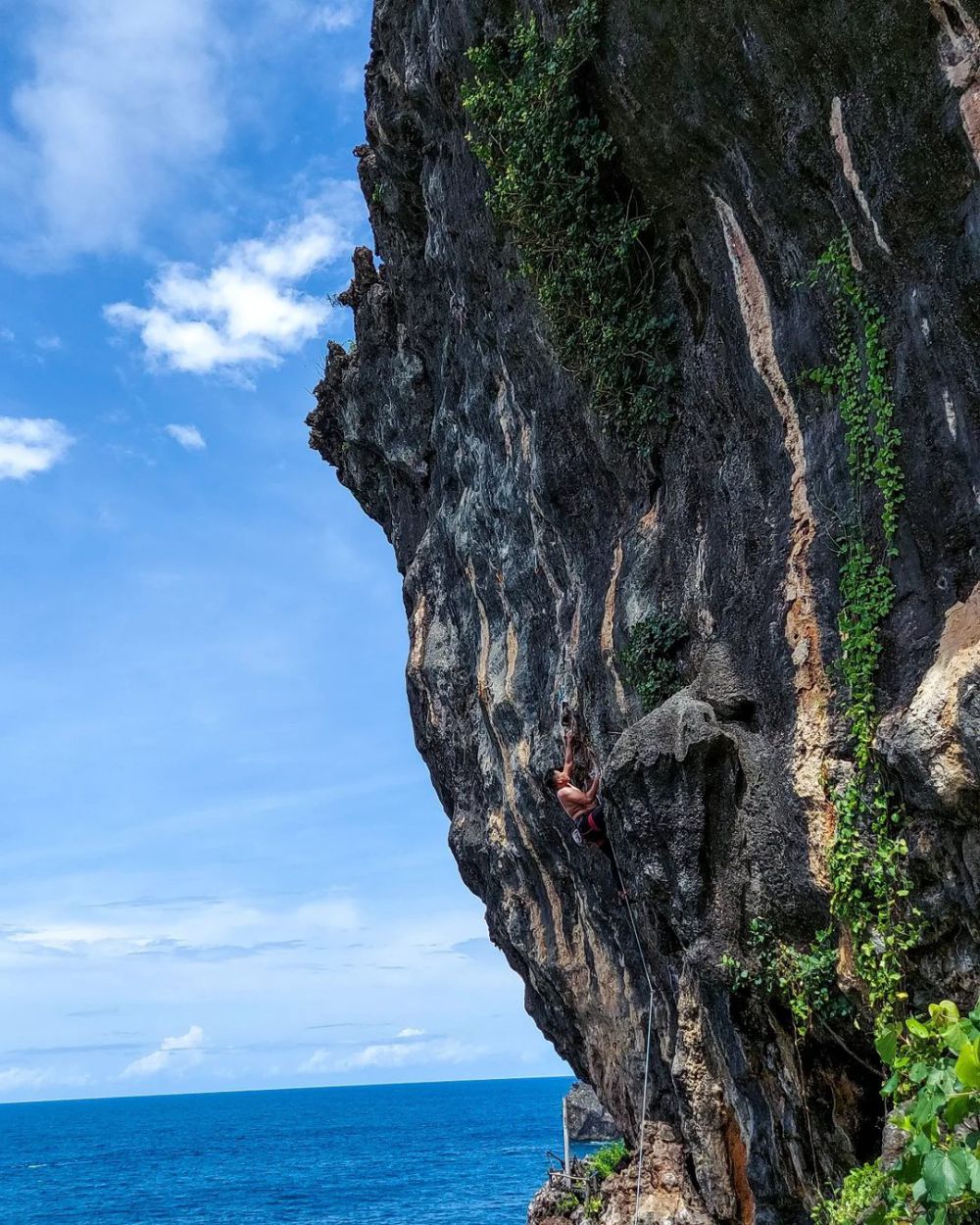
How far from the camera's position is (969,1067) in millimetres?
5445

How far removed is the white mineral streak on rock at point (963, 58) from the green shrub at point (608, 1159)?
1107 cm

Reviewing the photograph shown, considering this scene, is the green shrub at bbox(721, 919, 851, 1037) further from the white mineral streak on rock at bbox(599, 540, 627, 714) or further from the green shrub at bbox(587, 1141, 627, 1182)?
the green shrub at bbox(587, 1141, 627, 1182)

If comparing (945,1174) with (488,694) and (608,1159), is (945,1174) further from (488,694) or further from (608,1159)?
(488,694)

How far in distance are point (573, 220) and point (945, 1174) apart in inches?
352

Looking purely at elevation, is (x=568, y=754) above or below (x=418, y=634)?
below

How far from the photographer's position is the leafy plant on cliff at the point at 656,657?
1067 cm

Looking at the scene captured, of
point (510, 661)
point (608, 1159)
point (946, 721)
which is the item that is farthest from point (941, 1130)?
point (510, 661)

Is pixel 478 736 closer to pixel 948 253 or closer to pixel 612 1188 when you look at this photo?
pixel 612 1188

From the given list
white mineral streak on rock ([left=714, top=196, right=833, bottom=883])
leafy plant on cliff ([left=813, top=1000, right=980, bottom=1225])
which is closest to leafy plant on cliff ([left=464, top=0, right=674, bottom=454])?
white mineral streak on rock ([left=714, top=196, right=833, bottom=883])

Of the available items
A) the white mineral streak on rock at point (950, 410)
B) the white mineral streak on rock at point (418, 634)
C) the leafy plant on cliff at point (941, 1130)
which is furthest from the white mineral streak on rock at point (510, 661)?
the leafy plant on cliff at point (941, 1130)

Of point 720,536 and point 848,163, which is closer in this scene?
point 848,163

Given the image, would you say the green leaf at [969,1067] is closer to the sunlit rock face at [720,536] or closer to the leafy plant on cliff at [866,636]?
the sunlit rock face at [720,536]

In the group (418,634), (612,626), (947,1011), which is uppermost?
(418,634)

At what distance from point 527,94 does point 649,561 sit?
4827 millimetres
